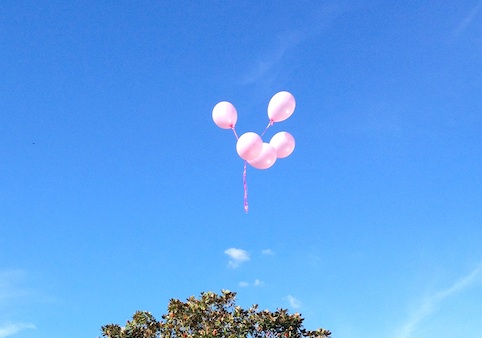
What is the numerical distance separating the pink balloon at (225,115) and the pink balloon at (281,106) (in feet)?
3.38

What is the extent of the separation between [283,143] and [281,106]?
105 centimetres

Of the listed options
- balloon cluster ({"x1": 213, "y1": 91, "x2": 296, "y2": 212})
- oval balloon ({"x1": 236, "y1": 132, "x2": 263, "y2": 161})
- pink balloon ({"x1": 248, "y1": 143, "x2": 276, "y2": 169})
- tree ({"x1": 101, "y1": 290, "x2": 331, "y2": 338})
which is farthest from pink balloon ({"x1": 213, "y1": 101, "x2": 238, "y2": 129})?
tree ({"x1": 101, "y1": 290, "x2": 331, "y2": 338})

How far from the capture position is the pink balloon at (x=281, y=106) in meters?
17.1

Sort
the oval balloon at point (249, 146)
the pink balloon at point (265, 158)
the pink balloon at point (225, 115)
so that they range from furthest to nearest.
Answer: the pink balloon at point (225, 115) < the pink balloon at point (265, 158) < the oval balloon at point (249, 146)

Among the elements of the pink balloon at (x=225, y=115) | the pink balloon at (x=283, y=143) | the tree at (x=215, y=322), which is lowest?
the tree at (x=215, y=322)

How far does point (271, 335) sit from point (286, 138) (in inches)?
297

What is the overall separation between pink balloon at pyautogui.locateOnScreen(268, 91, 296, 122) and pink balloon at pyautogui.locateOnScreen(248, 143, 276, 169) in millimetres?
1028

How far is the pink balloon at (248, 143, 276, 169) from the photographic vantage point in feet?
54.0

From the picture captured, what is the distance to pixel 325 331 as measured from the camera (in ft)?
69.9

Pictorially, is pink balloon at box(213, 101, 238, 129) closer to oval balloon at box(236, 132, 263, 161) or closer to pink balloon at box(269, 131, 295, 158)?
oval balloon at box(236, 132, 263, 161)

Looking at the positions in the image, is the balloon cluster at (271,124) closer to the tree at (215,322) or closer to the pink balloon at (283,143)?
the pink balloon at (283,143)

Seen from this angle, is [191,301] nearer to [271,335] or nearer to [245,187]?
[271,335]

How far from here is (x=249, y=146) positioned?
16.1 metres

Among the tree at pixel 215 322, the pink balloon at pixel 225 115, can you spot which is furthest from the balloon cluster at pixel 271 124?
the tree at pixel 215 322
